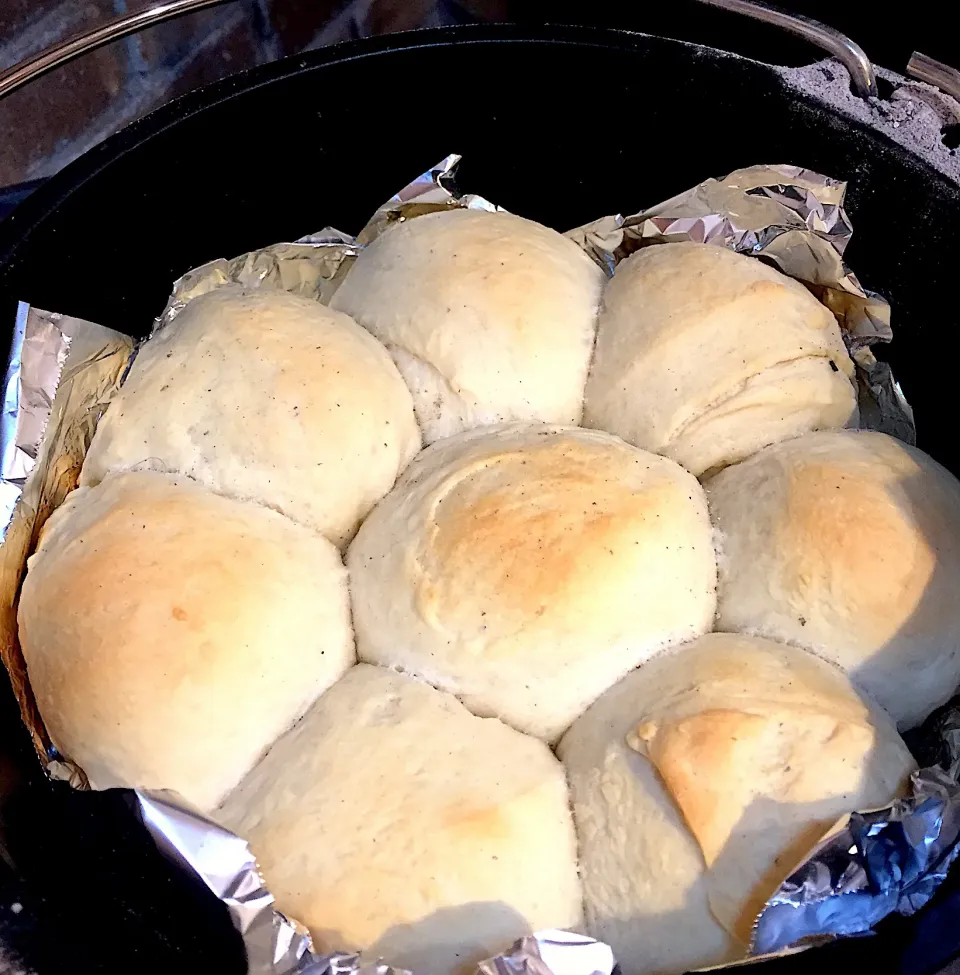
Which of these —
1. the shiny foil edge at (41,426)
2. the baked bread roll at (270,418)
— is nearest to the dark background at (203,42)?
the shiny foil edge at (41,426)

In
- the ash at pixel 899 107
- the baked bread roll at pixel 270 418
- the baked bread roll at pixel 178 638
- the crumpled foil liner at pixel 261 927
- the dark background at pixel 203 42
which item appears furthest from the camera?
the dark background at pixel 203 42

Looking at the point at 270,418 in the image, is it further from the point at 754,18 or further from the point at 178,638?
the point at 754,18

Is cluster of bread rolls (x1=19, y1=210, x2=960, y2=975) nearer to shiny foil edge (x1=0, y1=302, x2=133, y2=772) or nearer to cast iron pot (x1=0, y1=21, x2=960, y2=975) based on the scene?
shiny foil edge (x1=0, y1=302, x2=133, y2=772)

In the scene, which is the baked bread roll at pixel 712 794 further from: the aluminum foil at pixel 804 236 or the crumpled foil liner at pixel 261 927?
the aluminum foil at pixel 804 236

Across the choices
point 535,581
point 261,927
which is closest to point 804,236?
point 535,581

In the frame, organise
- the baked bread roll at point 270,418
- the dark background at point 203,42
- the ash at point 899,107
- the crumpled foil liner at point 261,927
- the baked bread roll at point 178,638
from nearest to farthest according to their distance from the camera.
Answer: the crumpled foil liner at point 261,927
the baked bread roll at point 178,638
the baked bread roll at point 270,418
the ash at point 899,107
the dark background at point 203,42

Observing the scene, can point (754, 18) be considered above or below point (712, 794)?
above
